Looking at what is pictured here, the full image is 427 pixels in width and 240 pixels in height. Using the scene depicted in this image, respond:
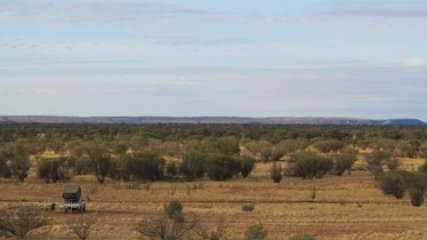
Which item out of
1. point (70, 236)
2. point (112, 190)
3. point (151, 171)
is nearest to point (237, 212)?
point (70, 236)

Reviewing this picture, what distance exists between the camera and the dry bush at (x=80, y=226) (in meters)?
25.4

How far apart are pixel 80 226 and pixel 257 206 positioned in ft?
37.0

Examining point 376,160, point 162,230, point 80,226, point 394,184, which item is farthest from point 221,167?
point 162,230

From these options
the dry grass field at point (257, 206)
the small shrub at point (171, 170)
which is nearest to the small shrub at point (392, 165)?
the dry grass field at point (257, 206)

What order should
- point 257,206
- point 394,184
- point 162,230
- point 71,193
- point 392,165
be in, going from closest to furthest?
1. point 162,230
2. point 71,193
3. point 257,206
4. point 394,184
5. point 392,165

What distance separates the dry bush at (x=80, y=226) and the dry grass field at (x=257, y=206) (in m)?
0.29

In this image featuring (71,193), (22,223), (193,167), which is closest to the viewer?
(22,223)

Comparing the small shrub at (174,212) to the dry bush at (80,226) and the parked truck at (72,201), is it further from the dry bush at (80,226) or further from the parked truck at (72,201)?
the parked truck at (72,201)

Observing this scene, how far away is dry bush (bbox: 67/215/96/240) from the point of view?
25391 millimetres

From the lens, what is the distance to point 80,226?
2678 centimetres

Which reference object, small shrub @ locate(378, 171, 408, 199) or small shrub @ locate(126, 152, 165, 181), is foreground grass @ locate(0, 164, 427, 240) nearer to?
small shrub @ locate(378, 171, 408, 199)

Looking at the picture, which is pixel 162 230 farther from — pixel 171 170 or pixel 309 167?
pixel 309 167

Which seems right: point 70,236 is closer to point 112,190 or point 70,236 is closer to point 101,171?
point 112,190

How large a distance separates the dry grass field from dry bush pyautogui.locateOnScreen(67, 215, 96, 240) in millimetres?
292
